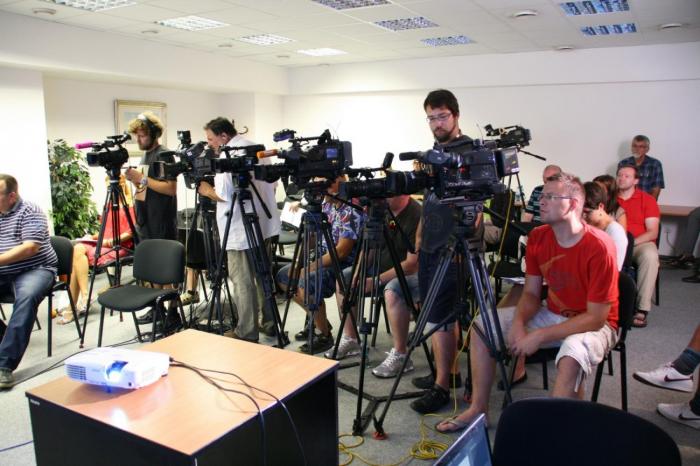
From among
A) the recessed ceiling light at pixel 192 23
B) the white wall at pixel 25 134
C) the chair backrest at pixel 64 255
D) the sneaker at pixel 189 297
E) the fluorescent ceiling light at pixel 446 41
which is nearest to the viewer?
the chair backrest at pixel 64 255

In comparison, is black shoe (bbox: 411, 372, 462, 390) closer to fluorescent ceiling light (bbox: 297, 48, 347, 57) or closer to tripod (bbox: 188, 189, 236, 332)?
tripod (bbox: 188, 189, 236, 332)

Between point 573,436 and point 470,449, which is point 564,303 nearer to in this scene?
point 573,436

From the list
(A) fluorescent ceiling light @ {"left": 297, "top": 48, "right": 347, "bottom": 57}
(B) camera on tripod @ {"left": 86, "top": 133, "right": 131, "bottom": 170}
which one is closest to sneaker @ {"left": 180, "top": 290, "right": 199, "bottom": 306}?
(B) camera on tripod @ {"left": 86, "top": 133, "right": 131, "bottom": 170}

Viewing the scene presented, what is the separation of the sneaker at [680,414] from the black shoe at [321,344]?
1898 millimetres

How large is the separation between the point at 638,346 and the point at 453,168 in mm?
2406

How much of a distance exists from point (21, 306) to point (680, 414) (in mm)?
3664

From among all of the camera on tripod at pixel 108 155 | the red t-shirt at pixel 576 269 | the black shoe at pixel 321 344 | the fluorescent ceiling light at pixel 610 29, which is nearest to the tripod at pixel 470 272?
the red t-shirt at pixel 576 269

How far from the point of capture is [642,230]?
15.3ft

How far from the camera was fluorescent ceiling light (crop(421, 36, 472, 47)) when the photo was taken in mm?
6473

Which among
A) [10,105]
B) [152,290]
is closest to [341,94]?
[10,105]

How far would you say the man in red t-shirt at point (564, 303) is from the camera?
85.8 inches

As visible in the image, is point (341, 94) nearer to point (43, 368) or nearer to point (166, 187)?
point (166, 187)

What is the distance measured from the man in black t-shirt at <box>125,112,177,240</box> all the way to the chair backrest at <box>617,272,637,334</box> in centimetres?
291

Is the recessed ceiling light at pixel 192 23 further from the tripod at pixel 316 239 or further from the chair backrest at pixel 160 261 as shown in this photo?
the tripod at pixel 316 239
